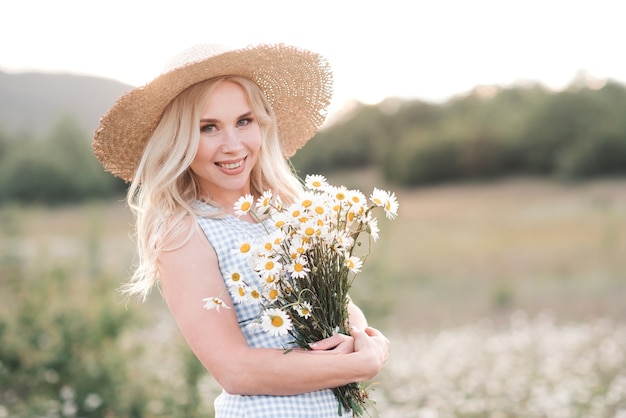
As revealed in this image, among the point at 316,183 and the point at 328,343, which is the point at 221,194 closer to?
the point at 316,183

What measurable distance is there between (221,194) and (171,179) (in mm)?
231

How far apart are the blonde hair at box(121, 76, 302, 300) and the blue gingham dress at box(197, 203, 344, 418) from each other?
0.29 feet

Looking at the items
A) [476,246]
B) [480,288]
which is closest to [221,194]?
[480,288]

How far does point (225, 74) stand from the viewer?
89.9 inches

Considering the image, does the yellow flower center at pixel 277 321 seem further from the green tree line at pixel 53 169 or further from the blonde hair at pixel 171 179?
the green tree line at pixel 53 169

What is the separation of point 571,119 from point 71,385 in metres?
17.3

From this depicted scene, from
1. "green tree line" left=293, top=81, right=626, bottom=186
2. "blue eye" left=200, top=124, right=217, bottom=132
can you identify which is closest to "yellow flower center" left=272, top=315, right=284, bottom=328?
"blue eye" left=200, top=124, right=217, bottom=132

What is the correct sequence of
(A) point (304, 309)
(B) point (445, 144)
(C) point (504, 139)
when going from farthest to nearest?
(B) point (445, 144), (C) point (504, 139), (A) point (304, 309)

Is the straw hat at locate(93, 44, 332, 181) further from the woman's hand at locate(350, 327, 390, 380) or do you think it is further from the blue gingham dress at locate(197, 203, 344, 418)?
the woman's hand at locate(350, 327, 390, 380)

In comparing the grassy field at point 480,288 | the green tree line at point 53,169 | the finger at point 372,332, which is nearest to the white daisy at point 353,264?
the finger at point 372,332

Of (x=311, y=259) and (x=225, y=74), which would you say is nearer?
(x=311, y=259)

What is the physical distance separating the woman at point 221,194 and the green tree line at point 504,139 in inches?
601

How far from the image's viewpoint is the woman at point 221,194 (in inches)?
77.3

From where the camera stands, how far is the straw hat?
2.22 m
